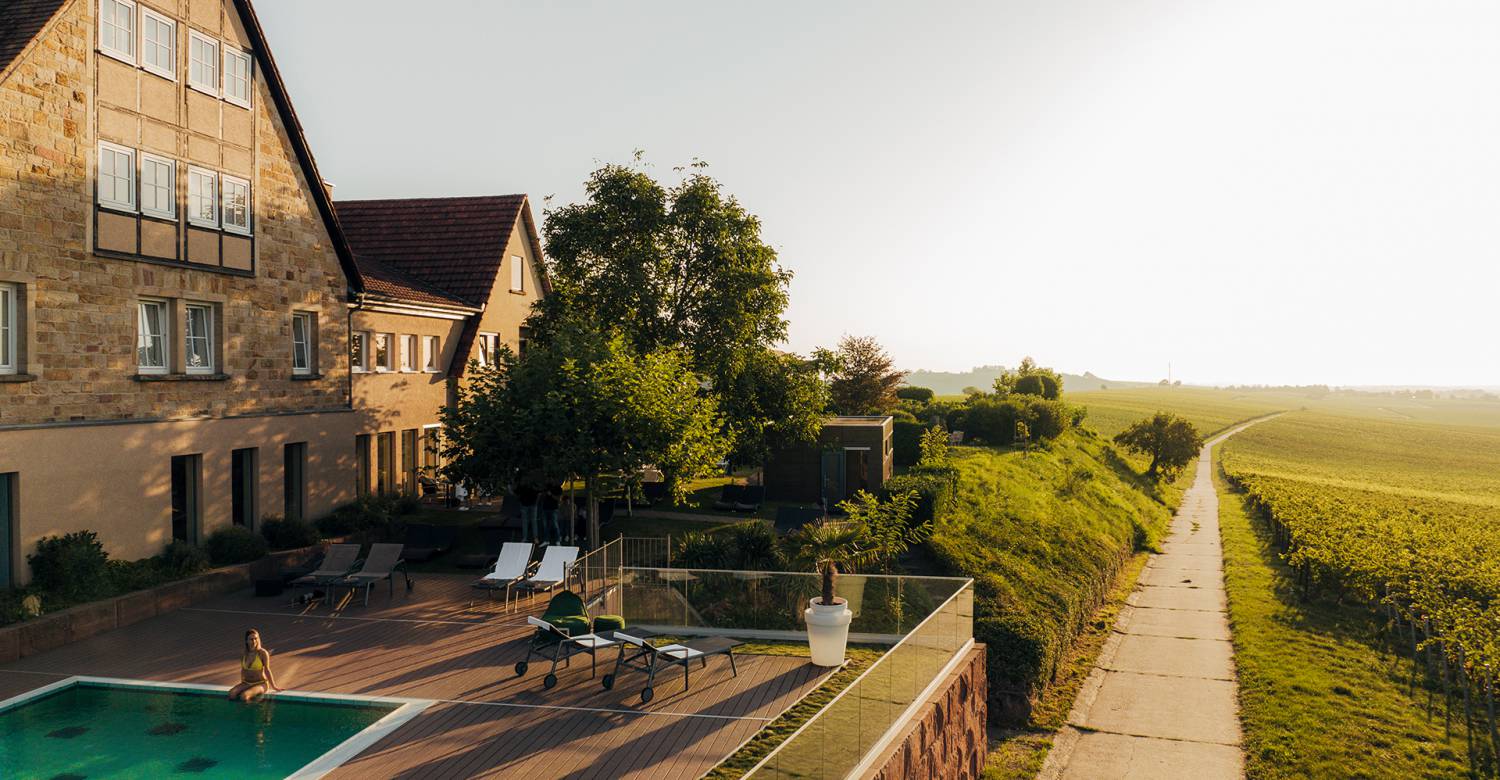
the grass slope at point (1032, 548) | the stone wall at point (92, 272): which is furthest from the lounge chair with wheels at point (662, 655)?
the stone wall at point (92, 272)

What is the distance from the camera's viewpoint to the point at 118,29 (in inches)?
704

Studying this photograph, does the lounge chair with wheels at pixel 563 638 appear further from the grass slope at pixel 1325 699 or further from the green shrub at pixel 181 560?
the grass slope at pixel 1325 699

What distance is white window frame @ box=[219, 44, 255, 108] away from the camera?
20562 mm

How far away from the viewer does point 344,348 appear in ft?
81.0

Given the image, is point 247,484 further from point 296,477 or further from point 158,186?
point 158,186

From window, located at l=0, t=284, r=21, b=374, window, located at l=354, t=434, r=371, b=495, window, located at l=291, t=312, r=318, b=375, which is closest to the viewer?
window, located at l=0, t=284, r=21, b=374

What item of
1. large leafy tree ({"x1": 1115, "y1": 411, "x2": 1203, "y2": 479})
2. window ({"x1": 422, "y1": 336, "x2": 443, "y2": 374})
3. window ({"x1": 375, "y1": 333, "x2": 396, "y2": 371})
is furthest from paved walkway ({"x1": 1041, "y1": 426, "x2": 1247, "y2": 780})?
large leafy tree ({"x1": 1115, "y1": 411, "x2": 1203, "y2": 479})

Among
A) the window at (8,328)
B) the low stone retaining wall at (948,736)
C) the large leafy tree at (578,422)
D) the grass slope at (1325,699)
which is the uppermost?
the window at (8,328)

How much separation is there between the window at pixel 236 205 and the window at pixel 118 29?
3.20 meters

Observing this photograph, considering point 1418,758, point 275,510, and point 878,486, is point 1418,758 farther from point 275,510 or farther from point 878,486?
point 275,510

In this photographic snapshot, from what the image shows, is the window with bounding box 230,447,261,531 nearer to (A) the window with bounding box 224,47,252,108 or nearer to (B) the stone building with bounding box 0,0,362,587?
(B) the stone building with bounding box 0,0,362,587

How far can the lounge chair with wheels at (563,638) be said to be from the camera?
12891 millimetres

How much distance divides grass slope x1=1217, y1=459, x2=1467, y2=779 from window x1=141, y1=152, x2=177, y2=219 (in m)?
22.3

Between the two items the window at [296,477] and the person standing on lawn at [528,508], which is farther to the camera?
the window at [296,477]
